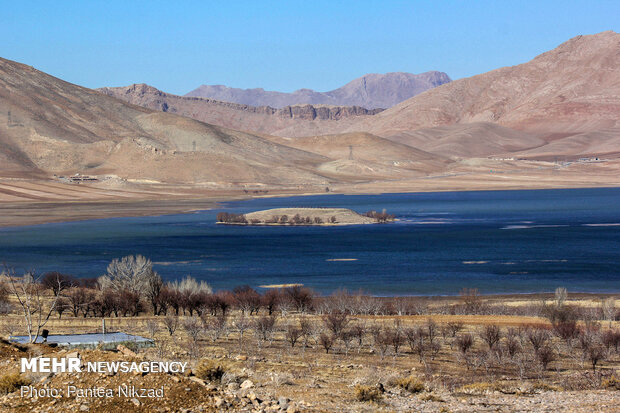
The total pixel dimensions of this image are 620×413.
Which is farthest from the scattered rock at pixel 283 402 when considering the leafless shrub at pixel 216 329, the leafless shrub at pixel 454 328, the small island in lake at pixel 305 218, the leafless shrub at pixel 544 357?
the small island in lake at pixel 305 218

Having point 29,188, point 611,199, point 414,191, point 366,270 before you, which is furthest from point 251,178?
point 366,270

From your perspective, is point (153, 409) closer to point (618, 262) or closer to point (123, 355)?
point (123, 355)

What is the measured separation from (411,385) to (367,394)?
5.41 ft

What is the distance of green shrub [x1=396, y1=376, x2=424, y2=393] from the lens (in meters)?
17.0

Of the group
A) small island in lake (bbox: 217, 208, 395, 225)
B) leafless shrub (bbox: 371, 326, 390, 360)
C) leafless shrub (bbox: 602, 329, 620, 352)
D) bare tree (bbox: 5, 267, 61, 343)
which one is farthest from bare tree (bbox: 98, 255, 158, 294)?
small island in lake (bbox: 217, 208, 395, 225)

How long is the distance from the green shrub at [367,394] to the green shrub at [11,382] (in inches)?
261

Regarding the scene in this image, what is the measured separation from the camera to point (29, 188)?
159 metres

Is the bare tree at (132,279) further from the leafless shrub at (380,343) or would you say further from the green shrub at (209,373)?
the green shrub at (209,373)

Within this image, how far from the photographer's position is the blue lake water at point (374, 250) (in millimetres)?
57450

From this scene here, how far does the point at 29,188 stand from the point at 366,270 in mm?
116712

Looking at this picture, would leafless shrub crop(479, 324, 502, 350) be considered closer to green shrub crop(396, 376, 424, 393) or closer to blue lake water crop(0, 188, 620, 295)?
green shrub crop(396, 376, 424, 393)

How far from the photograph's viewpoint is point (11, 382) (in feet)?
43.9

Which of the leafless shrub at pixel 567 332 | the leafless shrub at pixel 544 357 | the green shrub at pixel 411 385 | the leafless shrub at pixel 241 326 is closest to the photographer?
the green shrub at pixel 411 385

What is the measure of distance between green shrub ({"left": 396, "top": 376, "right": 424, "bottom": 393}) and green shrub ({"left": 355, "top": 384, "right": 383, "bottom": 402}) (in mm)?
1144
